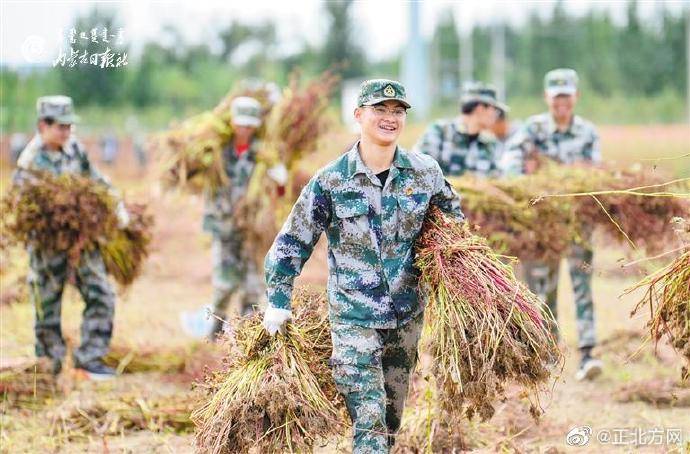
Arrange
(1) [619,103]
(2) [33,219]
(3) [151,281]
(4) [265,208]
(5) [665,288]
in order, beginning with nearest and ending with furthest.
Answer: (5) [665,288] < (2) [33,219] < (4) [265,208] < (3) [151,281] < (1) [619,103]

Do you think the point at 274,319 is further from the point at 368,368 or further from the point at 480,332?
the point at 480,332

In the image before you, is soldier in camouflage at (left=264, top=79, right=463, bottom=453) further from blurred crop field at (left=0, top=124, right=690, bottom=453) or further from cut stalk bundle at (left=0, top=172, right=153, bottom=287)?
cut stalk bundle at (left=0, top=172, right=153, bottom=287)

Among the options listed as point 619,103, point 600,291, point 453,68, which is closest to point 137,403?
A: point 600,291

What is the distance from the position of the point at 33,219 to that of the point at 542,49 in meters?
57.5

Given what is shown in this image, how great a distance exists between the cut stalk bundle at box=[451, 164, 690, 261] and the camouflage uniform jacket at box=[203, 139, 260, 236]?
2.50 metres

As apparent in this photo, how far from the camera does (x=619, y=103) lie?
52.1 m

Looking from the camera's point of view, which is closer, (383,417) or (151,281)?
(383,417)

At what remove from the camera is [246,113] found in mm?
9312

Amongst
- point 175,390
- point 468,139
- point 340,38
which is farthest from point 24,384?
point 340,38

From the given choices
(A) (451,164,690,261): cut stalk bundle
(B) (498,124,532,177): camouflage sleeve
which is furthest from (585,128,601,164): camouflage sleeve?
(A) (451,164,690,261): cut stalk bundle

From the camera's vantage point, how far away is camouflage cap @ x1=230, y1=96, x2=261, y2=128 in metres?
9.30

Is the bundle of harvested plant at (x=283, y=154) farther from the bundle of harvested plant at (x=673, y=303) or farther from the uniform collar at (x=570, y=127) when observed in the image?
the bundle of harvested plant at (x=673, y=303)

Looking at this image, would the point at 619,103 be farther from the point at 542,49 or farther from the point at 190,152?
the point at 190,152

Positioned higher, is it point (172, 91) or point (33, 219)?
point (172, 91)
